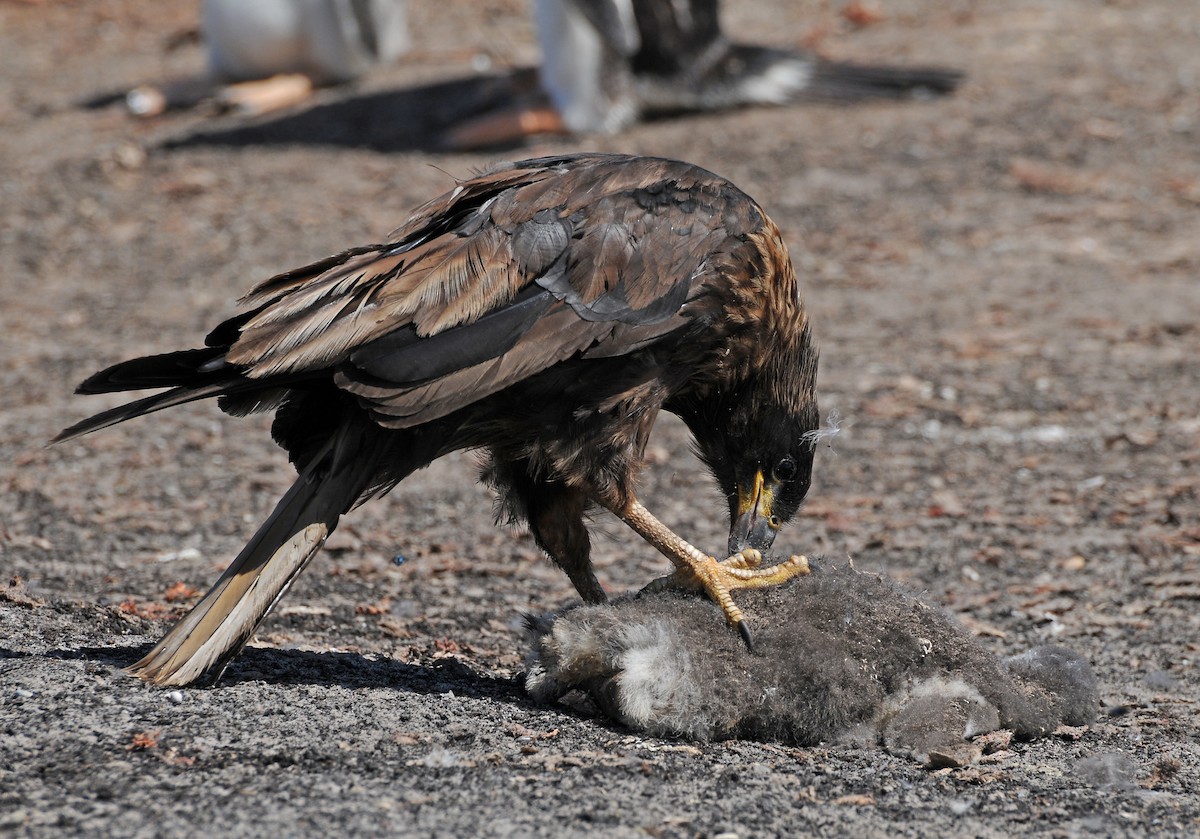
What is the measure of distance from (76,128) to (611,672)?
1085 cm

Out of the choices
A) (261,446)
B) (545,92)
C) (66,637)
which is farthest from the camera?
(545,92)

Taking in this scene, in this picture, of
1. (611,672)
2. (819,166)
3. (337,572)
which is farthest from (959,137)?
(611,672)

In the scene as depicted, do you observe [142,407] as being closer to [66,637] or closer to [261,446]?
[66,637]

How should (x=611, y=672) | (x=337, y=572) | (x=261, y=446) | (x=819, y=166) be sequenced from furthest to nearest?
(x=819, y=166)
(x=261, y=446)
(x=337, y=572)
(x=611, y=672)

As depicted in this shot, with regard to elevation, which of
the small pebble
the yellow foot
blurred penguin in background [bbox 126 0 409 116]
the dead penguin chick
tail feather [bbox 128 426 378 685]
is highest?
blurred penguin in background [bbox 126 0 409 116]

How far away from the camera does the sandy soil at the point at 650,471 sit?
11.4 ft

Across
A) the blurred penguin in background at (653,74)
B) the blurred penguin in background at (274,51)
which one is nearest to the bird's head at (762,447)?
the blurred penguin in background at (653,74)

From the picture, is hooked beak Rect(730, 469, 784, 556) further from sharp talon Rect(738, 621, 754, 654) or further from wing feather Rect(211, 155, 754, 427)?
wing feather Rect(211, 155, 754, 427)

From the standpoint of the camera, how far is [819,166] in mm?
11398

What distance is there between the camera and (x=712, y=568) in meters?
4.30

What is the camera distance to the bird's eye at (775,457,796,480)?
4.85 metres

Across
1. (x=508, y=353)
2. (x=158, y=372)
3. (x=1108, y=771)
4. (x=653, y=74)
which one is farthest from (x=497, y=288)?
(x=653, y=74)

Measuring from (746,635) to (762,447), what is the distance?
0.90 m

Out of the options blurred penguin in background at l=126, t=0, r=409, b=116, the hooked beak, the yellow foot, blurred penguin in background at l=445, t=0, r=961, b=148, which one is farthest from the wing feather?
blurred penguin in background at l=126, t=0, r=409, b=116
